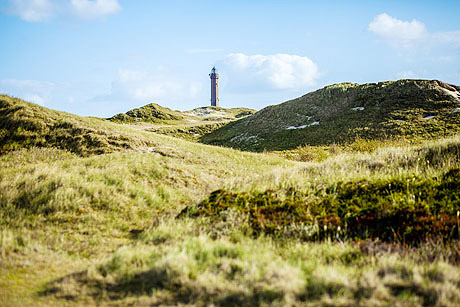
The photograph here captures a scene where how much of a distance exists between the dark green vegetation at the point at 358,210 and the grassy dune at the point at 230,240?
0.09ft

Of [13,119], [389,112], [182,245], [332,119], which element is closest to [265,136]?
[332,119]

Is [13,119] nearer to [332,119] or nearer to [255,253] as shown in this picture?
[255,253]

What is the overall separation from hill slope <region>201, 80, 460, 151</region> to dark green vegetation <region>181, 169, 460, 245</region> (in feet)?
95.8

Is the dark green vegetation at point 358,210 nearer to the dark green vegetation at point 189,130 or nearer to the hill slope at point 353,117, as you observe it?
the hill slope at point 353,117

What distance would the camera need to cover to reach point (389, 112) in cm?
4031

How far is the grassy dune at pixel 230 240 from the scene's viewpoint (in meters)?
3.72

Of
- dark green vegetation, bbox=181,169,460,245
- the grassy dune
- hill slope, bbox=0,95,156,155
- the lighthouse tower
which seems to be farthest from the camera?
the lighthouse tower

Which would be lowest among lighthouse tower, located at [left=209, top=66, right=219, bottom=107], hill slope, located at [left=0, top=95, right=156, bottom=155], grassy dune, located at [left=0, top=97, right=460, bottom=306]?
grassy dune, located at [left=0, top=97, right=460, bottom=306]

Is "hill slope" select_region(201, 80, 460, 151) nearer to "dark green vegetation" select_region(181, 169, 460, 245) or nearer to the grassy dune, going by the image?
the grassy dune

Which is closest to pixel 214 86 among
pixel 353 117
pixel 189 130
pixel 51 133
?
pixel 189 130

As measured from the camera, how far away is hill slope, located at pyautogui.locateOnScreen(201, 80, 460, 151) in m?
35.1

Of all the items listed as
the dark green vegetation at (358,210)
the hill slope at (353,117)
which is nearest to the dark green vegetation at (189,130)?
the hill slope at (353,117)

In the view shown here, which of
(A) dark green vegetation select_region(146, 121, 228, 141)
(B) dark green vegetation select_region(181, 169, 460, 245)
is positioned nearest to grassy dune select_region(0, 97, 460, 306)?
(B) dark green vegetation select_region(181, 169, 460, 245)

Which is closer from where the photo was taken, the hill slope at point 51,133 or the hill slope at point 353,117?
the hill slope at point 51,133
